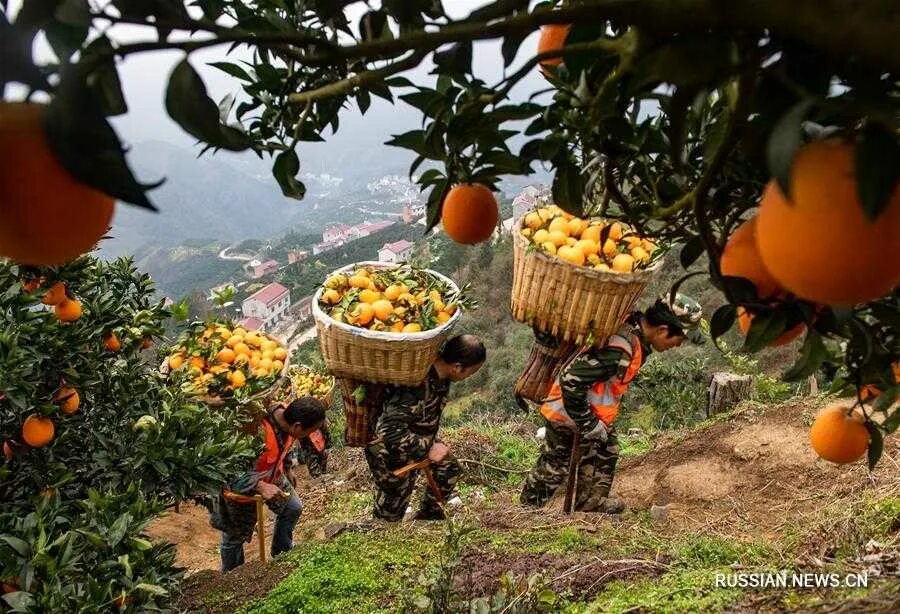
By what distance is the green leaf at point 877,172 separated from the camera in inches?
19.6

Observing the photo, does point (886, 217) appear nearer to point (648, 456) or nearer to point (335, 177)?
point (648, 456)

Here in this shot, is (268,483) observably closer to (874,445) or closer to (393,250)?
(874,445)

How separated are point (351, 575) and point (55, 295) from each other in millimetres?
1704

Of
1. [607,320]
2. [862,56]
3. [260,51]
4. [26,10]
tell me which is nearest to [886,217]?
[862,56]

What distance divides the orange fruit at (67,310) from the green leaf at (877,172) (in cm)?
269

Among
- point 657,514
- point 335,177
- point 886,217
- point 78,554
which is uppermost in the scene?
point 886,217

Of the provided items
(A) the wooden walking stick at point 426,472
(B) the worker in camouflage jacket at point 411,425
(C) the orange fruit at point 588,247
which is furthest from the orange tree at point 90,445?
(C) the orange fruit at point 588,247

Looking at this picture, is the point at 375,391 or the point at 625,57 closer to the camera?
the point at 625,57

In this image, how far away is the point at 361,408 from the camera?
3.73 m

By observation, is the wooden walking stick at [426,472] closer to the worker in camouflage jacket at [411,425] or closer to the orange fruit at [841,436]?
the worker in camouflage jacket at [411,425]

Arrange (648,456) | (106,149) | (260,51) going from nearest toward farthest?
1. (106,149)
2. (260,51)
3. (648,456)

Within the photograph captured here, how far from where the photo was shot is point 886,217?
0.54 metres

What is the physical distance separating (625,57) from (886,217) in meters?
0.32

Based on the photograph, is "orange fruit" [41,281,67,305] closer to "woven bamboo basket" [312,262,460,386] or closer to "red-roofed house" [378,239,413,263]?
"woven bamboo basket" [312,262,460,386]
